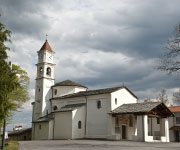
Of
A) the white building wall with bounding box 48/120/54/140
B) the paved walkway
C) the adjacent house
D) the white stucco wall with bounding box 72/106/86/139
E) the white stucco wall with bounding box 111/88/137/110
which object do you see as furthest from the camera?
the adjacent house

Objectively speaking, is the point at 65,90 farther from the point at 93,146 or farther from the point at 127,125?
the point at 93,146

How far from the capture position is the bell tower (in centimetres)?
4284

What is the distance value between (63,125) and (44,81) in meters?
10.5

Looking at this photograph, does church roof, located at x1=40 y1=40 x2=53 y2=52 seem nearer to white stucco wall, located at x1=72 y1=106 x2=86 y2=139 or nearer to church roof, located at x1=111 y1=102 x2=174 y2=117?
white stucco wall, located at x1=72 y1=106 x2=86 y2=139

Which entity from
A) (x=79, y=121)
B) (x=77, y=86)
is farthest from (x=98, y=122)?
(x=77, y=86)

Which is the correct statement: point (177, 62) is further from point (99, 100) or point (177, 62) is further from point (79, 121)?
point (79, 121)

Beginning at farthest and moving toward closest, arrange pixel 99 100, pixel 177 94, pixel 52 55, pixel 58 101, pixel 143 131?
1. pixel 52 55
2. pixel 58 101
3. pixel 99 100
4. pixel 143 131
5. pixel 177 94

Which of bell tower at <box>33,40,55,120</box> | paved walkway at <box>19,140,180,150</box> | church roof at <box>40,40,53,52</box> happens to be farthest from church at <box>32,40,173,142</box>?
paved walkway at <box>19,140,180,150</box>

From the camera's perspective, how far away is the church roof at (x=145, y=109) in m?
30.3

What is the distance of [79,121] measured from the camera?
3612 centimetres

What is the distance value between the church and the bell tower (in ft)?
0.58

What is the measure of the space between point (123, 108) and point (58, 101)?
1326 cm

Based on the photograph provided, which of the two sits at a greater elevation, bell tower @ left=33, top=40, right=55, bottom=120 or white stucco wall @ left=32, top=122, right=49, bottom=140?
bell tower @ left=33, top=40, right=55, bottom=120

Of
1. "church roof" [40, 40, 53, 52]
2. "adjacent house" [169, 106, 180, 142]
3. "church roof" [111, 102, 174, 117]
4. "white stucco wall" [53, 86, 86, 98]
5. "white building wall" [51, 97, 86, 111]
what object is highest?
"church roof" [40, 40, 53, 52]
